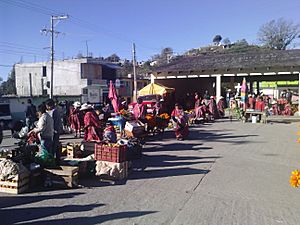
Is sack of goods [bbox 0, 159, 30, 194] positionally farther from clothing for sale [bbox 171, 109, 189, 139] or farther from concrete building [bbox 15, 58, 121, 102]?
concrete building [bbox 15, 58, 121, 102]

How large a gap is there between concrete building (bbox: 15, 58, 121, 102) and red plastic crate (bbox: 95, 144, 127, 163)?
112ft

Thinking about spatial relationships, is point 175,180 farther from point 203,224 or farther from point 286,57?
point 286,57

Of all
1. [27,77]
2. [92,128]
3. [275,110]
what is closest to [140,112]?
[92,128]

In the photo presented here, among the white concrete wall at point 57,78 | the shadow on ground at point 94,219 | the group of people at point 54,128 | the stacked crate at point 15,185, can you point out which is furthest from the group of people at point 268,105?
the white concrete wall at point 57,78

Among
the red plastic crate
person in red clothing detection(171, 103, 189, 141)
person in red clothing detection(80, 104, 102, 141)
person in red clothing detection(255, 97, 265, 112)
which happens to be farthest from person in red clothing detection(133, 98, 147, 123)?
person in red clothing detection(255, 97, 265, 112)


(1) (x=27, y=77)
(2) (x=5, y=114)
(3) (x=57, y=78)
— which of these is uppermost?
(1) (x=27, y=77)

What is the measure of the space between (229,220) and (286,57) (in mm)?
22972

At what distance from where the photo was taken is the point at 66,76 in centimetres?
4831

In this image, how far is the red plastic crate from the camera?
6973 millimetres

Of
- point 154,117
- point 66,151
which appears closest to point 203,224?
point 66,151

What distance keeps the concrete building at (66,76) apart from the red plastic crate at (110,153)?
34.0 m

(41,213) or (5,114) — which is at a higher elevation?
(5,114)

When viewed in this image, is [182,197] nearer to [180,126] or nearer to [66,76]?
[180,126]

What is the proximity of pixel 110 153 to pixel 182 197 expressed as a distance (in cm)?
206
